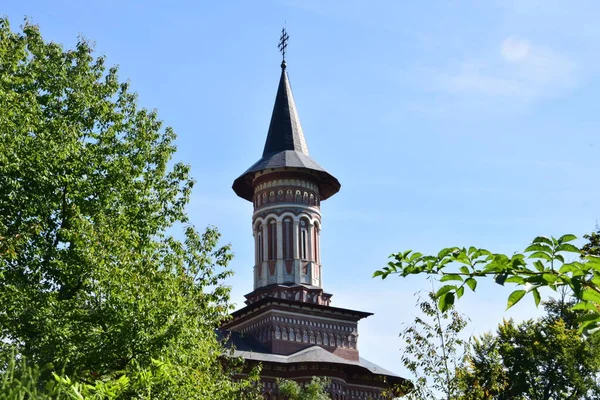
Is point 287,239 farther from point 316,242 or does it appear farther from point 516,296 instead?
point 516,296

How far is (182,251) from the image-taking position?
54.3 feet

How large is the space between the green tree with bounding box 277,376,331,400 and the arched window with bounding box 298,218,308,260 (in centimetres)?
830

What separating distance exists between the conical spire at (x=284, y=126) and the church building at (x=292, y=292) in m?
0.06

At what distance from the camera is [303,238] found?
3747 centimetres

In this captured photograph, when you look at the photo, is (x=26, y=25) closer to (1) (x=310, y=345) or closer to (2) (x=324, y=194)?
(1) (x=310, y=345)

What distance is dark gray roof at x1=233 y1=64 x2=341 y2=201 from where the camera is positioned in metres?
38.5

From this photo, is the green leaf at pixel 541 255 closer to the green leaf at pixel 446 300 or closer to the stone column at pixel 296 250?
the green leaf at pixel 446 300

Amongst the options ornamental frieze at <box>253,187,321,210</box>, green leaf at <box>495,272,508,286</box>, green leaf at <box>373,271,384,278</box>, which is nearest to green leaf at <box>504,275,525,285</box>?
green leaf at <box>495,272,508,286</box>

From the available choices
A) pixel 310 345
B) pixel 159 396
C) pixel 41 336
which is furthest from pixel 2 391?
pixel 310 345

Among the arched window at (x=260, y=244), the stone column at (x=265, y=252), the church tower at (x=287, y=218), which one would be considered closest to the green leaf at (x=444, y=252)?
the church tower at (x=287, y=218)

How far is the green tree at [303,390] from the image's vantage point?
28.3 metres

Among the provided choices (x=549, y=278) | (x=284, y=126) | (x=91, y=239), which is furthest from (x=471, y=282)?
(x=284, y=126)

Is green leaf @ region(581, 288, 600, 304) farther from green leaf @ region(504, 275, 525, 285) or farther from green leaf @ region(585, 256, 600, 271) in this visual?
green leaf @ region(504, 275, 525, 285)

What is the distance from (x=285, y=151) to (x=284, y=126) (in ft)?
6.39
